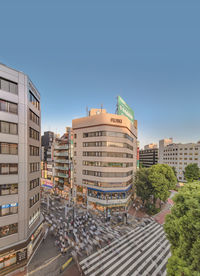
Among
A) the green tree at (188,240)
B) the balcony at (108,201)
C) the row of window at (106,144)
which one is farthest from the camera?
the row of window at (106,144)

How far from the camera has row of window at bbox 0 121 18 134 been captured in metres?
15.3

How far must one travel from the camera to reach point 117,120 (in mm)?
32812

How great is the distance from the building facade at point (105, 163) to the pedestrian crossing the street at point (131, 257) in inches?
374

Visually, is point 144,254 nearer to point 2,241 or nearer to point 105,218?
point 105,218

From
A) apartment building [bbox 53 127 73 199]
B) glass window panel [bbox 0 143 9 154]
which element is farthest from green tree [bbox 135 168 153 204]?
glass window panel [bbox 0 143 9 154]

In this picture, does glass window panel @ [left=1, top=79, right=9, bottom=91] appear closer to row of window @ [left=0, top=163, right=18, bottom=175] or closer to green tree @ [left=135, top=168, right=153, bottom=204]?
row of window @ [left=0, top=163, right=18, bottom=175]

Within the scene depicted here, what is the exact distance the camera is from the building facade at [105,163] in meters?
31.2

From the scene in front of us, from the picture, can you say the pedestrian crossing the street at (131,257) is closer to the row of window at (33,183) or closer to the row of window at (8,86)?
the row of window at (33,183)

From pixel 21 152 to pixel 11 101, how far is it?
22.8 ft

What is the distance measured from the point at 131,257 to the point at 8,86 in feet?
97.9

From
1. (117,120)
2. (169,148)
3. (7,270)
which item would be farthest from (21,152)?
(169,148)

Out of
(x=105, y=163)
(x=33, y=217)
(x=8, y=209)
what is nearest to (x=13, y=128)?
(x=8, y=209)

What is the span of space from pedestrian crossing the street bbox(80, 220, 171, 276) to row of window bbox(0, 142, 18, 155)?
58.4ft

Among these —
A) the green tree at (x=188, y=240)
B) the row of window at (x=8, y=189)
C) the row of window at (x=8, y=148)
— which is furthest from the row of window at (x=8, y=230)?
the green tree at (x=188, y=240)
